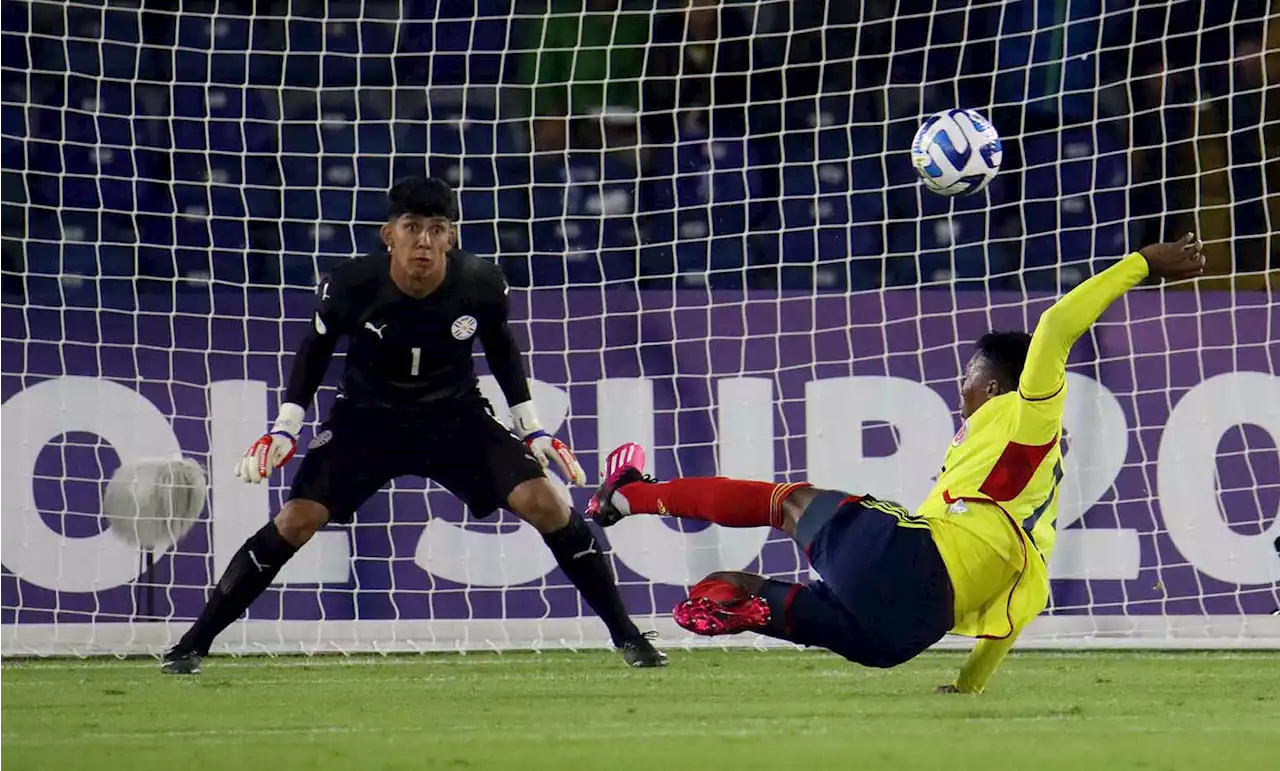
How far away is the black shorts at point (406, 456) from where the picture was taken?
22.6 feet

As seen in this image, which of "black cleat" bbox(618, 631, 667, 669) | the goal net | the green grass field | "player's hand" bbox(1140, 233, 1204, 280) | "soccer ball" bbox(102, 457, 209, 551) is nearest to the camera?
the green grass field

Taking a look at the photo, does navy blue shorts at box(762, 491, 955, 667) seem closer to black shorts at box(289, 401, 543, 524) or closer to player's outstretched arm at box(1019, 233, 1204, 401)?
player's outstretched arm at box(1019, 233, 1204, 401)

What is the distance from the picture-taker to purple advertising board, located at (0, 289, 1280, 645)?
842 cm

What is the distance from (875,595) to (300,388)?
2.50 metres

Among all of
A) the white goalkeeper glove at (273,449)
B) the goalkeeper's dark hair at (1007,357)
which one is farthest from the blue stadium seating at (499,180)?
the goalkeeper's dark hair at (1007,357)

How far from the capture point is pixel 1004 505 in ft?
17.6

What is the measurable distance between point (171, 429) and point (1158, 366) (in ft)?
13.8

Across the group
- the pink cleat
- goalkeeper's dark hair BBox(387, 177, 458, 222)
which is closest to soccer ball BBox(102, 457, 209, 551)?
goalkeeper's dark hair BBox(387, 177, 458, 222)

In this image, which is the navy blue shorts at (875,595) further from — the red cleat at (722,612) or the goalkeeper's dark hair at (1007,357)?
the goalkeeper's dark hair at (1007,357)

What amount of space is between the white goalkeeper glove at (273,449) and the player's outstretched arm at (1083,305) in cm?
263

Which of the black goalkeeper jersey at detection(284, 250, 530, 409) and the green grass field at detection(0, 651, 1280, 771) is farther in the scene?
the black goalkeeper jersey at detection(284, 250, 530, 409)

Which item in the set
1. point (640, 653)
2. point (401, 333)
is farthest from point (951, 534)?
point (401, 333)

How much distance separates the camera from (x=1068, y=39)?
31.0 ft

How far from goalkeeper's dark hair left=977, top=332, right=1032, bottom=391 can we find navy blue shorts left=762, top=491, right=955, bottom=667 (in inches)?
21.3
